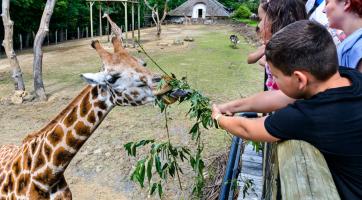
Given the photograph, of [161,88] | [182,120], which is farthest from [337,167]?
[182,120]

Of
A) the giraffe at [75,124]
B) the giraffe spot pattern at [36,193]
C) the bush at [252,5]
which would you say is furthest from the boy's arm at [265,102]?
the bush at [252,5]

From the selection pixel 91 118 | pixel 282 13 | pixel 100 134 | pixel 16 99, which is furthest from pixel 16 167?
pixel 16 99

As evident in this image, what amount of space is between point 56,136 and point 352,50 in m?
2.35

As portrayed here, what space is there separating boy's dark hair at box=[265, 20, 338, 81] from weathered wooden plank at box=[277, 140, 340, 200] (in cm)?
28

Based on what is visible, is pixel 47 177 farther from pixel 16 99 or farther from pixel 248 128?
pixel 16 99

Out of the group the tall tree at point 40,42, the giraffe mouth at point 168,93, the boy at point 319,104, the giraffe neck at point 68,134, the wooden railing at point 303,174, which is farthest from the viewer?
the tall tree at point 40,42

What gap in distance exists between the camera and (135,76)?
3.19m

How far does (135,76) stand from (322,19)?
1.86 metres

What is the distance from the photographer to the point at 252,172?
415 centimetres

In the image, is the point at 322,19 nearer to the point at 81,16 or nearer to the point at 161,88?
the point at 161,88

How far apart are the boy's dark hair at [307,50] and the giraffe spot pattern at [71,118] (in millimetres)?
2163

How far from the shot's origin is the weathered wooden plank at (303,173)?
114 cm

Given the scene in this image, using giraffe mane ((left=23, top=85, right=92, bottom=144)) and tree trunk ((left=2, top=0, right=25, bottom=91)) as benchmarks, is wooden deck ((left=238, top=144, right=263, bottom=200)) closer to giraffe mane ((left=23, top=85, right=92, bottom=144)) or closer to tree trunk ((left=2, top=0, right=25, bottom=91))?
giraffe mane ((left=23, top=85, right=92, bottom=144))

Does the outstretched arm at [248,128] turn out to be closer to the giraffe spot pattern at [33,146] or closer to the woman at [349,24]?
the woman at [349,24]
